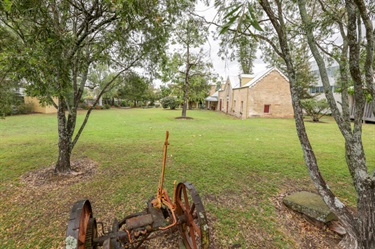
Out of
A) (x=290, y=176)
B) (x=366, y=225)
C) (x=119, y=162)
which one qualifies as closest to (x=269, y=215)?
(x=366, y=225)

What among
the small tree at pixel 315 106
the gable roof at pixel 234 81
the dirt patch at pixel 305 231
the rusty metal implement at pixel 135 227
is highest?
the gable roof at pixel 234 81

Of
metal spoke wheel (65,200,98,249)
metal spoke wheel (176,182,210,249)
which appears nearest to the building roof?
metal spoke wheel (176,182,210,249)

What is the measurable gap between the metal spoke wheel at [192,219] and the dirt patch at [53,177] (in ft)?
11.9

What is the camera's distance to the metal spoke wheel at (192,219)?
2.24 meters

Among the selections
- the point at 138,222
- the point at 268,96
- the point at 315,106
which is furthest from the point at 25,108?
the point at 315,106

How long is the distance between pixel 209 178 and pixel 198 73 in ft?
56.3

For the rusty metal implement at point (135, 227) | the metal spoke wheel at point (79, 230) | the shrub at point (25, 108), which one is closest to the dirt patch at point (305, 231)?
the rusty metal implement at point (135, 227)

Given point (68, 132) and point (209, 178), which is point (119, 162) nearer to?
point (68, 132)

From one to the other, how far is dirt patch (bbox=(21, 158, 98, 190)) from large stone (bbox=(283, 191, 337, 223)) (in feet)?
16.9

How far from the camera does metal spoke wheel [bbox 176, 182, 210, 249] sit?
2238 millimetres

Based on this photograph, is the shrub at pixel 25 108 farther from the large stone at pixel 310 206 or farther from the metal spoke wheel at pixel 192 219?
the large stone at pixel 310 206

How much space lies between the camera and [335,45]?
427 cm

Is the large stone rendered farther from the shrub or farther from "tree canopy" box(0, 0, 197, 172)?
the shrub

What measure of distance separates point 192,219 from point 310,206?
248 cm
